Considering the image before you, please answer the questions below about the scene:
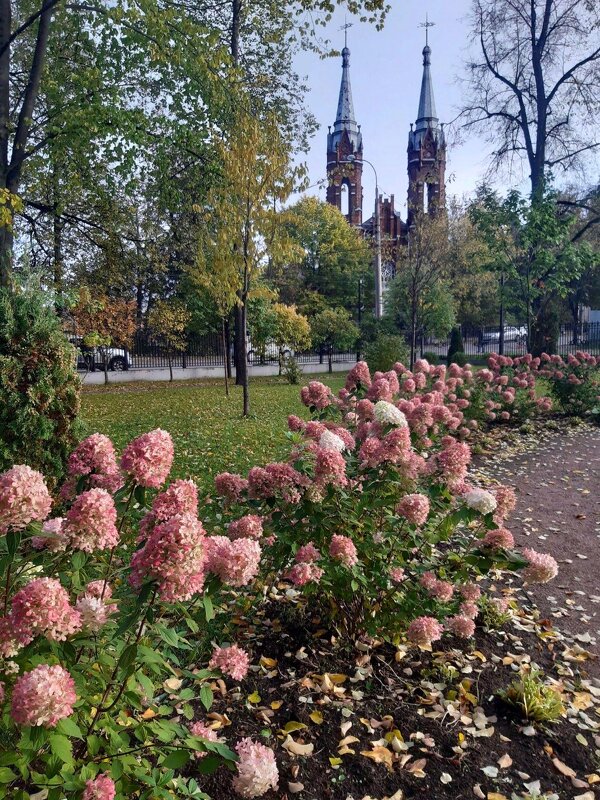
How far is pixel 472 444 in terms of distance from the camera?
7938mm

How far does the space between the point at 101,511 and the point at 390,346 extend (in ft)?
49.6

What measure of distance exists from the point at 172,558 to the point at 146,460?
33cm

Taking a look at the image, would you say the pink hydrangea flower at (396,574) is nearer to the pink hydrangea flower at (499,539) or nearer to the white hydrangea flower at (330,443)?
the pink hydrangea flower at (499,539)

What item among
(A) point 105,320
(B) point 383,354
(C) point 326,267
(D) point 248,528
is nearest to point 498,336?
(C) point 326,267

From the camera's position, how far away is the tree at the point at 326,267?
38.9 metres

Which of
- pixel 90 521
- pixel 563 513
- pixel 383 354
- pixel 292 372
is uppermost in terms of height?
pixel 383 354

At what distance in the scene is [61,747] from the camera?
1150mm

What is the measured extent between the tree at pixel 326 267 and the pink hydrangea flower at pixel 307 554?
118 feet

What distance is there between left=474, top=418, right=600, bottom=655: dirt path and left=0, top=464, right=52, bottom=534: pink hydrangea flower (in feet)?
10.2

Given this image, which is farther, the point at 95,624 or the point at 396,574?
the point at 396,574

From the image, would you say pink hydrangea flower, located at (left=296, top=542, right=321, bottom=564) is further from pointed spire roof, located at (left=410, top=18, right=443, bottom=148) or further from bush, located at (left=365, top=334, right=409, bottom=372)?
pointed spire roof, located at (left=410, top=18, right=443, bottom=148)

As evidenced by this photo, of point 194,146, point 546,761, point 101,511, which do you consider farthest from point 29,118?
point 546,761

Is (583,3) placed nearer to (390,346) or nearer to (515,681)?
(390,346)

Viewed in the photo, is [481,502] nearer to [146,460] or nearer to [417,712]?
[417,712]
